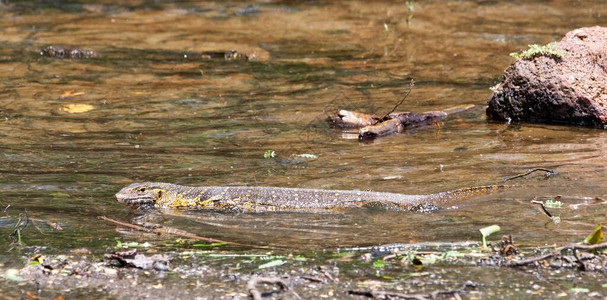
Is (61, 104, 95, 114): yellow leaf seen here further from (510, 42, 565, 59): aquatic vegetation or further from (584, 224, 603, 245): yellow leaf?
(584, 224, 603, 245): yellow leaf

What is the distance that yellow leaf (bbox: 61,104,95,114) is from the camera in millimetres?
12508

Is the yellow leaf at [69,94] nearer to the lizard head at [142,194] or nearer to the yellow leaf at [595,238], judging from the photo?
the lizard head at [142,194]

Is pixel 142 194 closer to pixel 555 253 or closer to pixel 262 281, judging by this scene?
pixel 262 281

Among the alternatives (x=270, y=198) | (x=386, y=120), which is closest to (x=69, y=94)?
(x=386, y=120)

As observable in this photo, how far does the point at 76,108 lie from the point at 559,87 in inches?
262

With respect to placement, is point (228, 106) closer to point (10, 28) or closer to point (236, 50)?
point (236, 50)

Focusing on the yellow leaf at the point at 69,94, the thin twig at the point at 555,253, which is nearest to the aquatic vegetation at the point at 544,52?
the thin twig at the point at 555,253

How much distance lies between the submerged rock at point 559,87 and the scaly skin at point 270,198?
3650 millimetres

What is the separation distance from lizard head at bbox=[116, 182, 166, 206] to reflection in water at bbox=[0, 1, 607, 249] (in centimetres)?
12

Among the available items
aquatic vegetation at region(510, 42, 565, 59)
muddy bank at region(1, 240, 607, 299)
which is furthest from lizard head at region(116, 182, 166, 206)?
aquatic vegetation at region(510, 42, 565, 59)

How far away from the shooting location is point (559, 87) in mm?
11367

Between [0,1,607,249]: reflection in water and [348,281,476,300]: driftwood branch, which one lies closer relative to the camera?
[348,281,476,300]: driftwood branch

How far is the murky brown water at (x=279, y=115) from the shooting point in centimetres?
762

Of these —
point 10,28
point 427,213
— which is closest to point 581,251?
point 427,213
